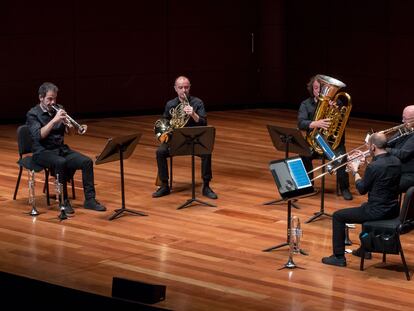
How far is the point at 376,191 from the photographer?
25.2ft

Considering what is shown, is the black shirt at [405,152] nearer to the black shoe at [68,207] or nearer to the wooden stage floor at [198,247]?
the wooden stage floor at [198,247]

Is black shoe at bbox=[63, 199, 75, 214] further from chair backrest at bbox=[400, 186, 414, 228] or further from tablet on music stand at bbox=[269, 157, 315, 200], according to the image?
chair backrest at bbox=[400, 186, 414, 228]

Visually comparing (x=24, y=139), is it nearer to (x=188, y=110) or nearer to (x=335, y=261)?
(x=188, y=110)

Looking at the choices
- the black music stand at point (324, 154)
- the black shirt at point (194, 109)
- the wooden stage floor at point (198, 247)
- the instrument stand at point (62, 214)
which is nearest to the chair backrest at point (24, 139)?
the wooden stage floor at point (198, 247)

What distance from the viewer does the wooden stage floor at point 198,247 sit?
730 cm

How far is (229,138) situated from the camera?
13.1 m

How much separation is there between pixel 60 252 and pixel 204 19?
286 inches

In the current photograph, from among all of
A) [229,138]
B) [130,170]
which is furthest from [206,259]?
[229,138]

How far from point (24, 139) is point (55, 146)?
335 mm

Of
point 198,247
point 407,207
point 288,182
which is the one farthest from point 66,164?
point 407,207

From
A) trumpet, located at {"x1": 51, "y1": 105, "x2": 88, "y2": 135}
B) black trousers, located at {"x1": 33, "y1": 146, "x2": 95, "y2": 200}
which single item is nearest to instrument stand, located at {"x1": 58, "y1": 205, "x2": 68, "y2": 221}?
black trousers, located at {"x1": 33, "y1": 146, "x2": 95, "y2": 200}

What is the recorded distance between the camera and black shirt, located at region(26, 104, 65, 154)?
946 cm

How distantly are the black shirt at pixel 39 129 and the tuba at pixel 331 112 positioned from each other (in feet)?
8.03

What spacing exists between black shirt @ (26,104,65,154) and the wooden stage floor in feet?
1.92
